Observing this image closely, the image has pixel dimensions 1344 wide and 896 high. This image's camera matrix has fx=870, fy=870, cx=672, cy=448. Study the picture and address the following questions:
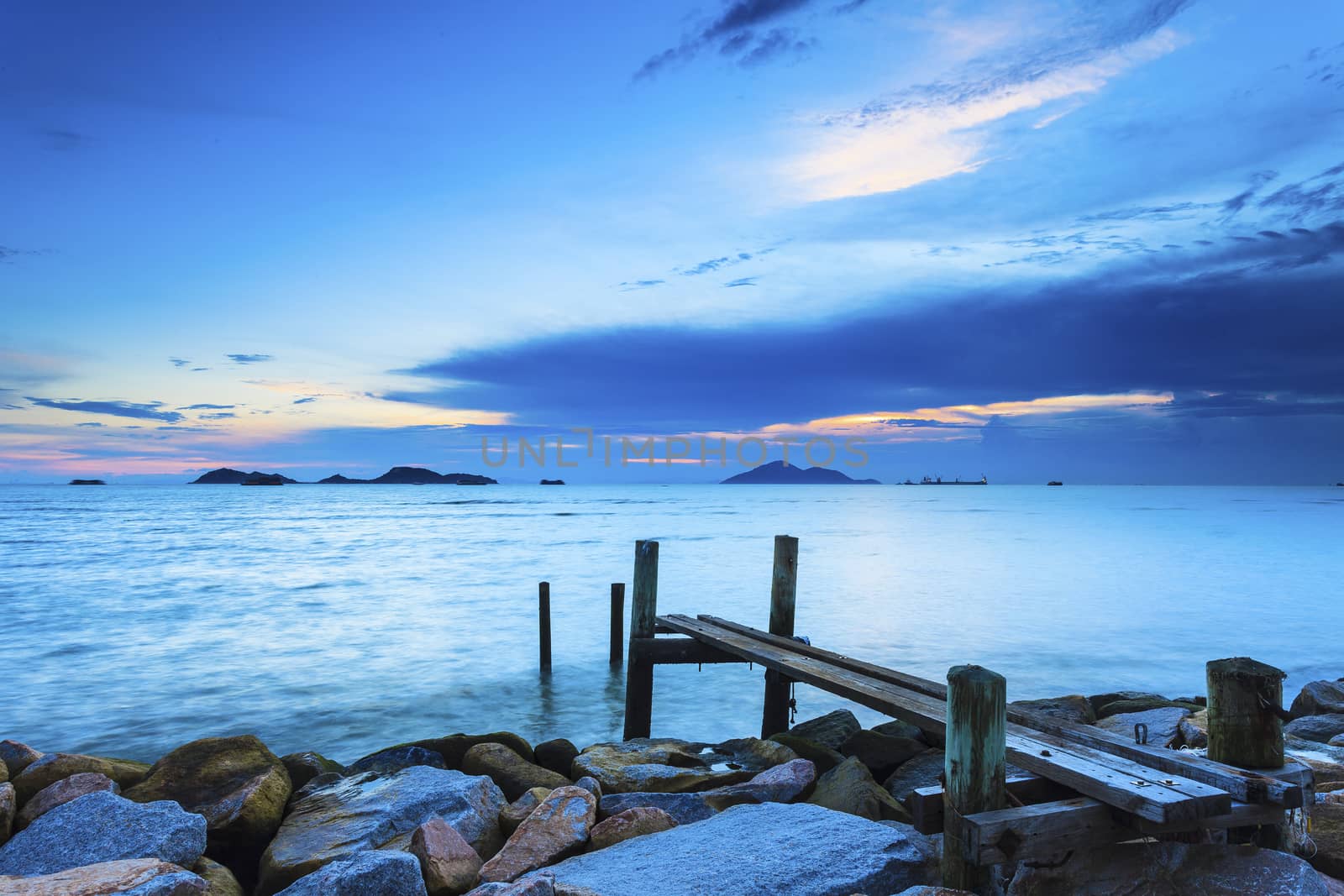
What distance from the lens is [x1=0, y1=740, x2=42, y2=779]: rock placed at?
25.2ft

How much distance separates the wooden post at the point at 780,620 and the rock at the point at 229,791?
593 centimetres

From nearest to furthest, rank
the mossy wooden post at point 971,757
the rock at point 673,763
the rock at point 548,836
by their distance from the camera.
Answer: the mossy wooden post at point 971,757, the rock at point 548,836, the rock at point 673,763

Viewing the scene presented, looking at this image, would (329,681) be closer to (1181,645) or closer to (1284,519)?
(1181,645)

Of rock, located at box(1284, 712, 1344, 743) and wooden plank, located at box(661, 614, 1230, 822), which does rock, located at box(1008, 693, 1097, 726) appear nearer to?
rock, located at box(1284, 712, 1344, 743)

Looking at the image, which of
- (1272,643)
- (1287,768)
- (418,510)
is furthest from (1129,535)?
(418,510)

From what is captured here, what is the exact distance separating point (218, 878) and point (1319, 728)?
10185mm

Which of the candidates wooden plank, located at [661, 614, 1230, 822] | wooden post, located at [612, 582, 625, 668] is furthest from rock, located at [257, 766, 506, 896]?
wooden post, located at [612, 582, 625, 668]

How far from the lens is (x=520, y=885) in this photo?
14.8 ft

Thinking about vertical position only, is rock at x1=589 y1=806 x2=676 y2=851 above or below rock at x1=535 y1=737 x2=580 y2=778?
above

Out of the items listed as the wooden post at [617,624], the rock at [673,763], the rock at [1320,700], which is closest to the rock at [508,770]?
the rock at [673,763]

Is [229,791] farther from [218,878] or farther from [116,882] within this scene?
[116,882]

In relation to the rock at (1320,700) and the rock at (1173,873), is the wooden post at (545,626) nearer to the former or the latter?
the rock at (1320,700)

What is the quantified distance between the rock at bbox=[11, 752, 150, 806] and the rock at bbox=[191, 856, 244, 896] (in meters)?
1.97

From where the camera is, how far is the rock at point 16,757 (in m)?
7.68
